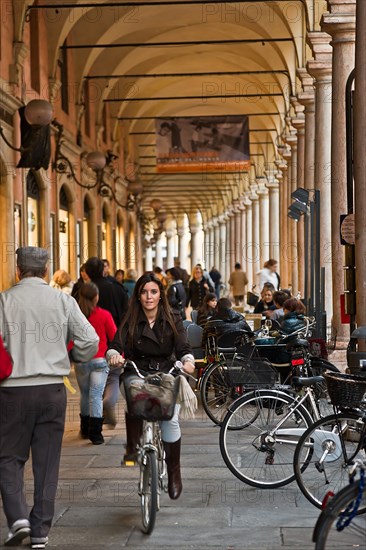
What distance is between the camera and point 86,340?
5547 millimetres

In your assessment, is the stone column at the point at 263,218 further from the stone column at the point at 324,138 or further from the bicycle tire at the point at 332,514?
the bicycle tire at the point at 332,514

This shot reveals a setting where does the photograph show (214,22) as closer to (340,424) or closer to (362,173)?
(362,173)

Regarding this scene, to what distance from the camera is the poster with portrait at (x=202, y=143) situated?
2639 centimetres

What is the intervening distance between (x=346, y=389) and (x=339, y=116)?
7.91m

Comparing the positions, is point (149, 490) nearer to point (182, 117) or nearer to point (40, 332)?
point (40, 332)

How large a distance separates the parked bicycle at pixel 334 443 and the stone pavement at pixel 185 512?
0.60 ft

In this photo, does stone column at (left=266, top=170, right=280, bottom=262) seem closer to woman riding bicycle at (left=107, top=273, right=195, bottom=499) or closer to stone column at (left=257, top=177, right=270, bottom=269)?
stone column at (left=257, top=177, right=270, bottom=269)

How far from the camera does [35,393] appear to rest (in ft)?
17.6

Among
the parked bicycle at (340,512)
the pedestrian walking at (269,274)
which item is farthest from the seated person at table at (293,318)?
the pedestrian walking at (269,274)

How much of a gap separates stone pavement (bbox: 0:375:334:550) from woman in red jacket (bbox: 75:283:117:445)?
63 centimetres

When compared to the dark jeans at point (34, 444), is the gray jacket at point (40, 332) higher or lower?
higher

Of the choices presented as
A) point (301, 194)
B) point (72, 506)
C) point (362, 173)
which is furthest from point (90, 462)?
point (301, 194)

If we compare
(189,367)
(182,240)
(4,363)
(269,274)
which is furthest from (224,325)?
(182,240)

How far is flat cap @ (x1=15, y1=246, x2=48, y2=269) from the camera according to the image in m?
5.57
